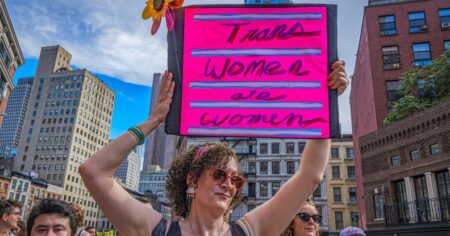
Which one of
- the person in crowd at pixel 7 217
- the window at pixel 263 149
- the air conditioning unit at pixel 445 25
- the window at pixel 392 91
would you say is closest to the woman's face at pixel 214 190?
the person in crowd at pixel 7 217

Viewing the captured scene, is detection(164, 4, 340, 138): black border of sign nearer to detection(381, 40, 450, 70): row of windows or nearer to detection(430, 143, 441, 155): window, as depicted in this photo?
detection(430, 143, 441, 155): window

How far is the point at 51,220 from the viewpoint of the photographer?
3.36m

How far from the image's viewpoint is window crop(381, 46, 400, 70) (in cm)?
2912

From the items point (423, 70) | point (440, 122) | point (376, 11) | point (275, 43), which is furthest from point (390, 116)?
point (275, 43)

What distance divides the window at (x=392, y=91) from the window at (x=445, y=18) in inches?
253

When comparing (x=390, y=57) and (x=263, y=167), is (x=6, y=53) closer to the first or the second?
(x=263, y=167)

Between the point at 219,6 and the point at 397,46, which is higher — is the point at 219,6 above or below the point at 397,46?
below

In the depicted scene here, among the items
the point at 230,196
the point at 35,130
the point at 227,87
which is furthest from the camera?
the point at 35,130

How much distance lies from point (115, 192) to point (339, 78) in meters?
1.84

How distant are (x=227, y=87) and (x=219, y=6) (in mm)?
749

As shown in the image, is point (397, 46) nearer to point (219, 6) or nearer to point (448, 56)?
point (448, 56)

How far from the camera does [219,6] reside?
2.98 m

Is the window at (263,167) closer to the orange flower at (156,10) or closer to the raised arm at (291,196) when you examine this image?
the raised arm at (291,196)

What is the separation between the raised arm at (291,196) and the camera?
228 cm
